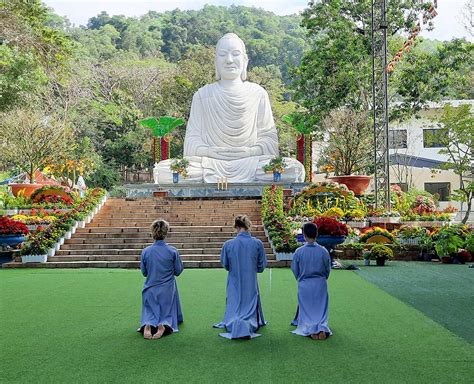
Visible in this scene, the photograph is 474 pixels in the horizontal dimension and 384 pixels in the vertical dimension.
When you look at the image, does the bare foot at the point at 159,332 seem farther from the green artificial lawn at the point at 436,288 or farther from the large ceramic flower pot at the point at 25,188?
the large ceramic flower pot at the point at 25,188

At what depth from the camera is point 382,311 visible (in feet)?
24.4

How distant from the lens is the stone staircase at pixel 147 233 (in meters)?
13.5

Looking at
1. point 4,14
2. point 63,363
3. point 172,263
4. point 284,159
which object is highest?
point 4,14

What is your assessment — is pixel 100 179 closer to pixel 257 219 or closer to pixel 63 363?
pixel 257 219

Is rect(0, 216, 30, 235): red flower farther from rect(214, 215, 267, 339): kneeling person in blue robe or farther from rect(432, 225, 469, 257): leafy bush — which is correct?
rect(432, 225, 469, 257): leafy bush

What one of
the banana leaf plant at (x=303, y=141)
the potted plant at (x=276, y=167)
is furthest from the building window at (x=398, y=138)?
the potted plant at (x=276, y=167)

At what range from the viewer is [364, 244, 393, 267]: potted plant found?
42.3ft

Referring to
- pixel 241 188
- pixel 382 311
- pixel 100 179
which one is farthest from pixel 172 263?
pixel 100 179

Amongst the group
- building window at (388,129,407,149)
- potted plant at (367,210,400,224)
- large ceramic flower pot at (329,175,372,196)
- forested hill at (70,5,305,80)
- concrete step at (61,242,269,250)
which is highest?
forested hill at (70,5,305,80)

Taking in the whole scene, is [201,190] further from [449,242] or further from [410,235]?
[449,242]

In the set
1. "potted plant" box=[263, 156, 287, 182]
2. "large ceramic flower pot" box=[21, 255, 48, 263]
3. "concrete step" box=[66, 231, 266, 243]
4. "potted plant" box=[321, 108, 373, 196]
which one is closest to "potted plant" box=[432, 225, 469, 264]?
"concrete step" box=[66, 231, 266, 243]

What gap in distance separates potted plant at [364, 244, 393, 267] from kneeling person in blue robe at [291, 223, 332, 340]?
6.93 meters

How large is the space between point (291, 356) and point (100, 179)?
28.5 metres

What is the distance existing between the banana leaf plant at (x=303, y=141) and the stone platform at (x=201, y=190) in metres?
2.62
